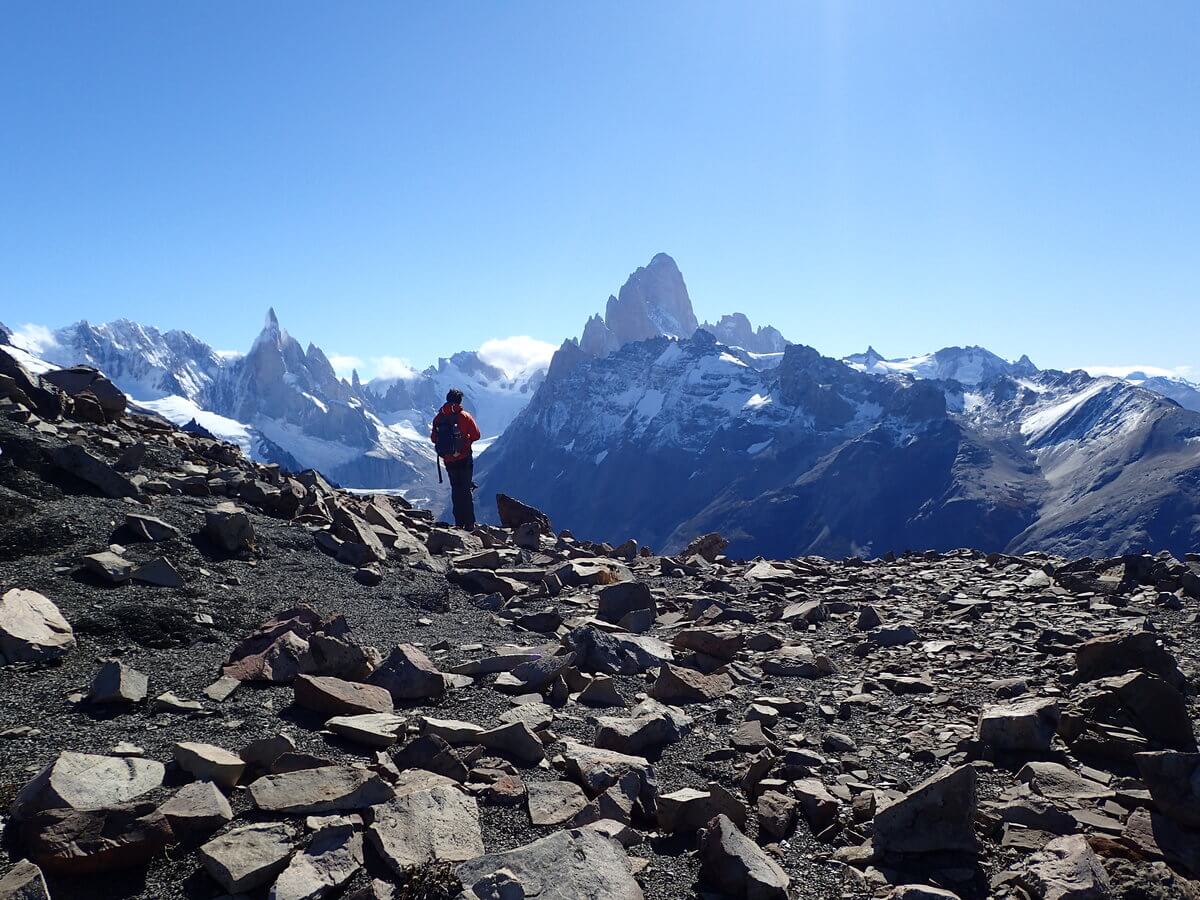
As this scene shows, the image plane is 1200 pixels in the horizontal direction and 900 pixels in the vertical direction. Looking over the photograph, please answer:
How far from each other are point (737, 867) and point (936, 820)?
1.73 m

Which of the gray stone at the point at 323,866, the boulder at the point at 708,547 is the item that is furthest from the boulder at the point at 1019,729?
the boulder at the point at 708,547

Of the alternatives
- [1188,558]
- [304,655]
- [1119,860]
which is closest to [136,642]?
[304,655]

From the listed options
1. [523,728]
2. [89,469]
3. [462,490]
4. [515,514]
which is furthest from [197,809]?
[515,514]

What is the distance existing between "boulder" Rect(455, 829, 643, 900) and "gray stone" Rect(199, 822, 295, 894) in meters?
1.25

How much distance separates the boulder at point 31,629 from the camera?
7.89m

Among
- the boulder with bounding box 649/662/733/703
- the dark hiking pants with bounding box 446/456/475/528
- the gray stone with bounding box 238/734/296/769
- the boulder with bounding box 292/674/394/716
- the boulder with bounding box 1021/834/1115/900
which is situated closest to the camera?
the boulder with bounding box 1021/834/1115/900

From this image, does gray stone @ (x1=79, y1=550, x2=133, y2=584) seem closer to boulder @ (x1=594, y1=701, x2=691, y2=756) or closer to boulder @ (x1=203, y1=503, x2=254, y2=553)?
boulder @ (x1=203, y1=503, x2=254, y2=553)

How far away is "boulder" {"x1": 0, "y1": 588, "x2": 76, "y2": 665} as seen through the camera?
789 cm

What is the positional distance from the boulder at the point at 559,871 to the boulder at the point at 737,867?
0.63m

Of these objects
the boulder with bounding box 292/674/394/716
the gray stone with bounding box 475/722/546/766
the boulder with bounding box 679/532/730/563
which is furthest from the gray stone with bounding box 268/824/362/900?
the boulder with bounding box 679/532/730/563

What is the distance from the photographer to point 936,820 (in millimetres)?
5664

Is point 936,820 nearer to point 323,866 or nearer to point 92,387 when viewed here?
point 323,866

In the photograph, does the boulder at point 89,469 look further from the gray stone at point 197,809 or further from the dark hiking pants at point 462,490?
the dark hiking pants at point 462,490

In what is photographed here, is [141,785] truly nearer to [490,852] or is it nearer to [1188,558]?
[490,852]
